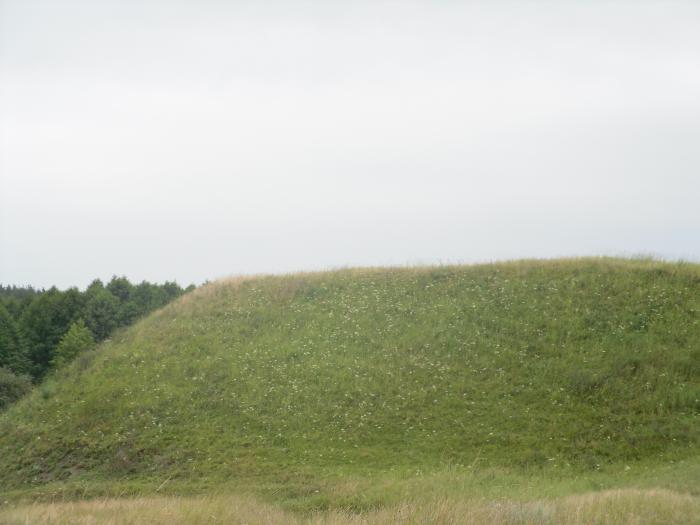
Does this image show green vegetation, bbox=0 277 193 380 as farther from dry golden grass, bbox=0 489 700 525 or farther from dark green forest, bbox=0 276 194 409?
dry golden grass, bbox=0 489 700 525

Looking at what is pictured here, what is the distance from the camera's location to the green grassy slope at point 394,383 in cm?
1858

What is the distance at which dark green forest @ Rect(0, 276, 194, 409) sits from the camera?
50531 millimetres

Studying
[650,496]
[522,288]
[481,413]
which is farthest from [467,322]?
[650,496]

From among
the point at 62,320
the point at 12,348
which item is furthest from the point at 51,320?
the point at 12,348

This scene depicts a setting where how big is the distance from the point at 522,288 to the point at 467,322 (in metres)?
3.18

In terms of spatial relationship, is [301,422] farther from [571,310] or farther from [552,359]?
[571,310]

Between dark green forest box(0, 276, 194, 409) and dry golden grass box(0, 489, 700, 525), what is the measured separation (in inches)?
1621

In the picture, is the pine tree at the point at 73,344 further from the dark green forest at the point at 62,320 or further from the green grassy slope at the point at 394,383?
the green grassy slope at the point at 394,383

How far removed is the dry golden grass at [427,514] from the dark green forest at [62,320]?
41164 millimetres

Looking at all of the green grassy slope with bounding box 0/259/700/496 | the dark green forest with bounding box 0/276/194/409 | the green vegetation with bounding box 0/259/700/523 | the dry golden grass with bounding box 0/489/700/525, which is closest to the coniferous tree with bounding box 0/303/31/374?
the dark green forest with bounding box 0/276/194/409

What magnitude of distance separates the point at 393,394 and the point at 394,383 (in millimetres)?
609

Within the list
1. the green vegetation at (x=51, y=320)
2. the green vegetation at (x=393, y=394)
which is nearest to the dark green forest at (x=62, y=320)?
the green vegetation at (x=51, y=320)

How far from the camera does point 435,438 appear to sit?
1894 centimetres

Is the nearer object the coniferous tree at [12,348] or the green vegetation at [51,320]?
the coniferous tree at [12,348]
